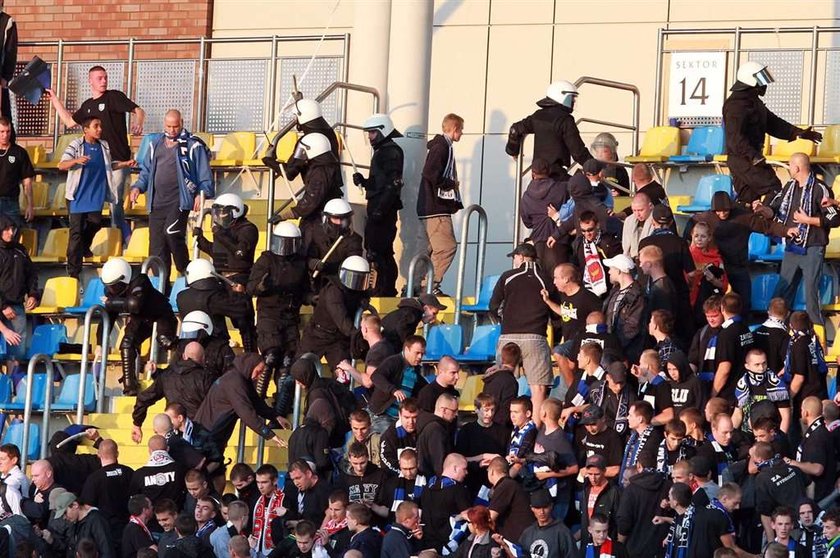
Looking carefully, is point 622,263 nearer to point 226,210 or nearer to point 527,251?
point 527,251

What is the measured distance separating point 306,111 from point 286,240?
172 centimetres

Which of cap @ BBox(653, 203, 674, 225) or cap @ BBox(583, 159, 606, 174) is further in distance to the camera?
cap @ BBox(583, 159, 606, 174)

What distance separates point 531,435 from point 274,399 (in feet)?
10.9

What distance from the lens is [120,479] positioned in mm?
16719

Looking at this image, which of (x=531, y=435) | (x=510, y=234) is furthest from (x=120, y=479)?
(x=510, y=234)

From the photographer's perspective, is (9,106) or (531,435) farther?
(9,106)

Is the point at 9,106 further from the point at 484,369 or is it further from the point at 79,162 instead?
the point at 484,369

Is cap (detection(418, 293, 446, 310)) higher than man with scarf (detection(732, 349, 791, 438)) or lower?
higher

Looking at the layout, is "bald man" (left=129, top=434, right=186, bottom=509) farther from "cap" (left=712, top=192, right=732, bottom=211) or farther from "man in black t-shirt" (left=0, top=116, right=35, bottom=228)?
"man in black t-shirt" (left=0, top=116, right=35, bottom=228)

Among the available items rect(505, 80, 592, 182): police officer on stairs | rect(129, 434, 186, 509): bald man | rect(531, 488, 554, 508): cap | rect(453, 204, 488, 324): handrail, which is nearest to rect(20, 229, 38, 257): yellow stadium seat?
rect(453, 204, 488, 324): handrail

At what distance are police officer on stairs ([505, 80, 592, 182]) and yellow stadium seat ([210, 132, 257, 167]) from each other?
11.4 ft

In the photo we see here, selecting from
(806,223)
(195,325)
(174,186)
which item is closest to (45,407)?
(195,325)

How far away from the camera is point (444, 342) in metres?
18.6

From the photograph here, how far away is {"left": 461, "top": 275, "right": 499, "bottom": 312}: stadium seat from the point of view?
19.3 metres
